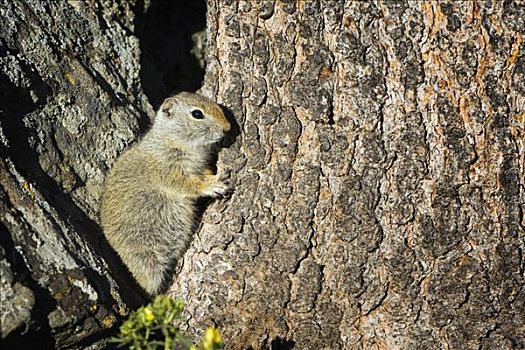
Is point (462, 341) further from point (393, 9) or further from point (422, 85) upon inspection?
point (393, 9)

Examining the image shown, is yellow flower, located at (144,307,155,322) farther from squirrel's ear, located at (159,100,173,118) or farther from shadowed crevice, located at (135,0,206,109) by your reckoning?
shadowed crevice, located at (135,0,206,109)

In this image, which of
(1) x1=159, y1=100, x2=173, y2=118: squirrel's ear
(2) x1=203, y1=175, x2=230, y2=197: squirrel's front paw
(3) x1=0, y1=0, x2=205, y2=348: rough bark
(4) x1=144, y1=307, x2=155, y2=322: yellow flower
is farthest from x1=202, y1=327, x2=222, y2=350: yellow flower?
(1) x1=159, y1=100, x2=173, y2=118: squirrel's ear

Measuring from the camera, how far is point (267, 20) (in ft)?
12.3

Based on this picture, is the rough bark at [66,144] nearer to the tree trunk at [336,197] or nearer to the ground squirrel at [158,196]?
the tree trunk at [336,197]

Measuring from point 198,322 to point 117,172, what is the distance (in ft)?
4.09

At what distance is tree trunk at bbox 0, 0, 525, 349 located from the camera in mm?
3557

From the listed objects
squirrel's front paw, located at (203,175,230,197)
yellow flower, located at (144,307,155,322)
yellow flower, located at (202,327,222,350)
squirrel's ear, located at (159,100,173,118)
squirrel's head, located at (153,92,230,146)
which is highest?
squirrel's ear, located at (159,100,173,118)

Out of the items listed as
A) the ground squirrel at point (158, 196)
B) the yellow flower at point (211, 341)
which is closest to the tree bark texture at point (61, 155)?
the ground squirrel at point (158, 196)

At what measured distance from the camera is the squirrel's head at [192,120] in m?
4.08

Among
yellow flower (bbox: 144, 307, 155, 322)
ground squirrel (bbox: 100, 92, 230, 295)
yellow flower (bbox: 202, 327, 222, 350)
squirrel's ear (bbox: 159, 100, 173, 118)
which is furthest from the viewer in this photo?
squirrel's ear (bbox: 159, 100, 173, 118)

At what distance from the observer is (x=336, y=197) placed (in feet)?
12.5

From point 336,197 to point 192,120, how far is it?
4.24 feet

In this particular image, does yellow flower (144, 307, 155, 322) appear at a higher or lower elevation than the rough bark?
lower

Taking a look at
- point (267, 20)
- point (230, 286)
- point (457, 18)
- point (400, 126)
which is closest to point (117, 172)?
point (230, 286)
